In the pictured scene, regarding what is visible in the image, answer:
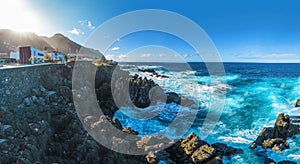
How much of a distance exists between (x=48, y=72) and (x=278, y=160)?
19.2 m

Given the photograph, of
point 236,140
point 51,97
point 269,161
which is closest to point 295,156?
point 269,161

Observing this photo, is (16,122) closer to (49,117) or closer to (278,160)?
(49,117)

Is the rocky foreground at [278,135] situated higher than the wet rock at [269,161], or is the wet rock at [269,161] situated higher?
the rocky foreground at [278,135]

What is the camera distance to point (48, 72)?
19.4 meters

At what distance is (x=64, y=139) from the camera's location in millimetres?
12617

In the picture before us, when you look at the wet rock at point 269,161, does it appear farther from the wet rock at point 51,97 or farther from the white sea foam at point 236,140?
the wet rock at point 51,97

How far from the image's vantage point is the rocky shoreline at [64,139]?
36.2ft

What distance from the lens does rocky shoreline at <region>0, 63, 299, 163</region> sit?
1102 centimetres

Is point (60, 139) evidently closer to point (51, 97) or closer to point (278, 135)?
point (51, 97)

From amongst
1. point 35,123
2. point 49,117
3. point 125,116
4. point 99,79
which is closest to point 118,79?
point 99,79

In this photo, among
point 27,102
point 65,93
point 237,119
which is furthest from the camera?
point 237,119

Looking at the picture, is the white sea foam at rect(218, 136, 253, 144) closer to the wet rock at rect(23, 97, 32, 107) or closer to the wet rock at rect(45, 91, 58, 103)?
the wet rock at rect(45, 91, 58, 103)

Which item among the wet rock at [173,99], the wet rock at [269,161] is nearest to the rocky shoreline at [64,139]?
the wet rock at [269,161]

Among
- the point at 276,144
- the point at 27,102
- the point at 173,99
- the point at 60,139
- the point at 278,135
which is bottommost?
the point at 276,144
